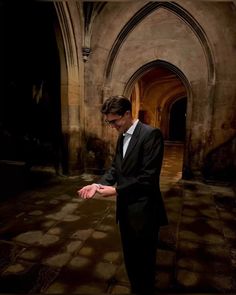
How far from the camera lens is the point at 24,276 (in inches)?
103

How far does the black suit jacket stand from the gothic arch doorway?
33.4 ft

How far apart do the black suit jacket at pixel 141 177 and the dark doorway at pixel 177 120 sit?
19.8 m

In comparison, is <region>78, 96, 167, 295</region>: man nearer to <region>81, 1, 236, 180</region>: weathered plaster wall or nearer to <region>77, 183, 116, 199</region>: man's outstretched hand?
<region>77, 183, 116, 199</region>: man's outstretched hand

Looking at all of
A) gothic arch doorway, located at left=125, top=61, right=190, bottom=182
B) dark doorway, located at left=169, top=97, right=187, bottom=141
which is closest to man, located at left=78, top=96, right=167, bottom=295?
gothic arch doorway, located at left=125, top=61, right=190, bottom=182

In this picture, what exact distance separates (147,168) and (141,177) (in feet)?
0.29

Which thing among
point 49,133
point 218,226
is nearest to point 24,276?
point 218,226

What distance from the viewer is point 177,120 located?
71.1ft

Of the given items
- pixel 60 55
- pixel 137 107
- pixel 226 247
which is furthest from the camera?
pixel 137 107

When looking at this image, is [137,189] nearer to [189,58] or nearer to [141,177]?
[141,177]

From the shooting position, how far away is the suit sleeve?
1884mm

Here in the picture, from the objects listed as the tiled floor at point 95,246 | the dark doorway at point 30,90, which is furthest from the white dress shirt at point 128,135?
the dark doorway at point 30,90

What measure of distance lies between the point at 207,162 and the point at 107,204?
330cm

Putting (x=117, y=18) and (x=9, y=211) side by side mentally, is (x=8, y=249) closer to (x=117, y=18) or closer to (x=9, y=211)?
(x=9, y=211)

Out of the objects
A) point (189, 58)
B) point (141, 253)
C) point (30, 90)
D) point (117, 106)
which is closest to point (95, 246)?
point (141, 253)
